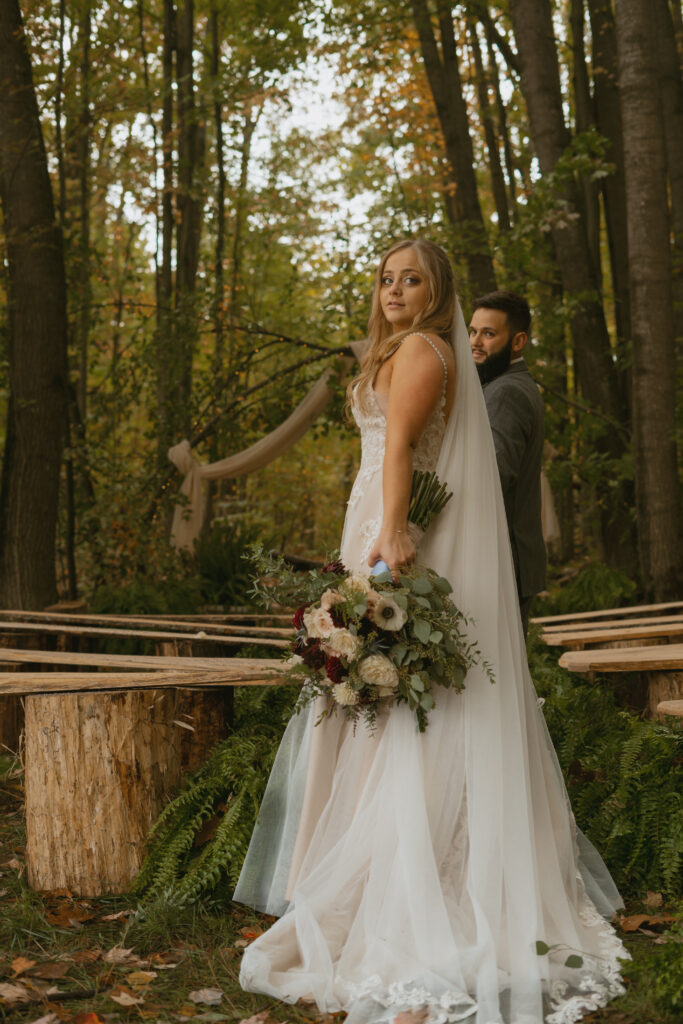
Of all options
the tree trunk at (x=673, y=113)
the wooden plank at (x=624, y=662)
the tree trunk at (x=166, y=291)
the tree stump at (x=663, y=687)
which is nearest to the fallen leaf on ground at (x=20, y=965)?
the wooden plank at (x=624, y=662)

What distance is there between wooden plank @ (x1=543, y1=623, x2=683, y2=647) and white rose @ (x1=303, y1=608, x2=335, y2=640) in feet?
9.17

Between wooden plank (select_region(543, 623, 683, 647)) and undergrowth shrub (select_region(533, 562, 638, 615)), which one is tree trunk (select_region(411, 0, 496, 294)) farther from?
wooden plank (select_region(543, 623, 683, 647))

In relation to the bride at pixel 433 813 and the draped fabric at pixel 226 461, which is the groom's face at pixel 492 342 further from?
the draped fabric at pixel 226 461

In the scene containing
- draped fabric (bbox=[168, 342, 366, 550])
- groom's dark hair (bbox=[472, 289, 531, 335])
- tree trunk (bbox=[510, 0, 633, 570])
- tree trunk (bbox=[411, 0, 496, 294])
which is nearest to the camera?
groom's dark hair (bbox=[472, 289, 531, 335])

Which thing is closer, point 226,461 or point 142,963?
point 142,963

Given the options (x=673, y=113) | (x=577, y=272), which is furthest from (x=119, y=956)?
(x=673, y=113)

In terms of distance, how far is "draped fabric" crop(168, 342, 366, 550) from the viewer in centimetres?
977

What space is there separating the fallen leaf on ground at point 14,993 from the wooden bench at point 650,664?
246 cm

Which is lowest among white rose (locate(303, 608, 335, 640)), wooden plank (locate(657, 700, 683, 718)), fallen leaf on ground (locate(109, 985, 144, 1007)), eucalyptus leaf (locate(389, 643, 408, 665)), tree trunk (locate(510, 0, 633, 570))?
fallen leaf on ground (locate(109, 985, 144, 1007))

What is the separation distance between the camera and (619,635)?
546 centimetres

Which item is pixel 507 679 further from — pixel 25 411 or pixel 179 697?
pixel 25 411

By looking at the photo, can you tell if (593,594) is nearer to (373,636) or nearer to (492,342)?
(492,342)

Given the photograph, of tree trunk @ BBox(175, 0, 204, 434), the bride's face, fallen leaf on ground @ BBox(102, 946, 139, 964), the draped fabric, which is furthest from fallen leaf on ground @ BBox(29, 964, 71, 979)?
tree trunk @ BBox(175, 0, 204, 434)

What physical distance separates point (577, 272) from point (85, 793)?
766 centimetres
